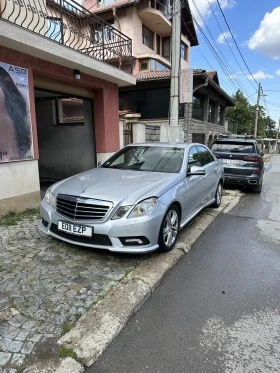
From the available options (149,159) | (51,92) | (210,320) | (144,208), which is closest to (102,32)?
(51,92)

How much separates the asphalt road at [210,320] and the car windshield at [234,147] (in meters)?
4.74

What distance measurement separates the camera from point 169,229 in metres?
4.00

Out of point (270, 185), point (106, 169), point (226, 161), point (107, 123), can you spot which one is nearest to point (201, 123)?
point (270, 185)

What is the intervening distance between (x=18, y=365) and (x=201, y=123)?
16462 millimetres

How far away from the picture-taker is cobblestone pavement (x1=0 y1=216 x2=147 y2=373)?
2.28 meters

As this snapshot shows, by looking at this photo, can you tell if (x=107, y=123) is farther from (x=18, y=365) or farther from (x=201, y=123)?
(x=201, y=123)

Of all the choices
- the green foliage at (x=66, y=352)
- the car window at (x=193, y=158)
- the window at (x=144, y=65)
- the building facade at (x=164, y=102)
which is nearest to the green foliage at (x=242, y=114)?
the window at (x=144, y=65)

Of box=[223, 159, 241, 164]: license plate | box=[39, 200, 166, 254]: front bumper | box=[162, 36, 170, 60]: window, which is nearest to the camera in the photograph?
box=[39, 200, 166, 254]: front bumper

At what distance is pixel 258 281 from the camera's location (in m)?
3.42

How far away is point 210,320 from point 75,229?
5.98ft

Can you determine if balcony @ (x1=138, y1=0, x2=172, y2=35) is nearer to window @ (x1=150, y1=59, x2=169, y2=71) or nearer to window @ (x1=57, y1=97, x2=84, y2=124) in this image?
window @ (x1=150, y1=59, x2=169, y2=71)

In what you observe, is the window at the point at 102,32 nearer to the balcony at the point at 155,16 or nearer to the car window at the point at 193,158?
the car window at the point at 193,158

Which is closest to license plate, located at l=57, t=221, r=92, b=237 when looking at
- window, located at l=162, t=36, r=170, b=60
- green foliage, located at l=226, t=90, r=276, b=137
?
window, located at l=162, t=36, r=170, b=60

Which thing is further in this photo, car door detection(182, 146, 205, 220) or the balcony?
the balcony
